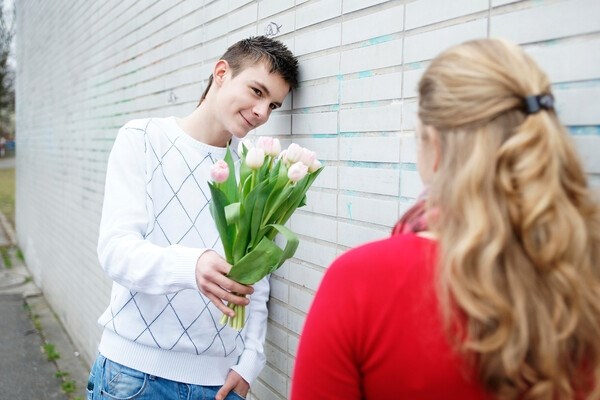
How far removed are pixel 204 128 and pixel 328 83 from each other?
1.67 ft

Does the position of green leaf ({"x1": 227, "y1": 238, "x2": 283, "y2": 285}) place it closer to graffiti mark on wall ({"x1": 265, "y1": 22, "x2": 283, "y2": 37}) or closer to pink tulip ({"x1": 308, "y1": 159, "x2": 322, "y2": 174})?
pink tulip ({"x1": 308, "y1": 159, "x2": 322, "y2": 174})

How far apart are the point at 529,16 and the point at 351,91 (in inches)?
31.4

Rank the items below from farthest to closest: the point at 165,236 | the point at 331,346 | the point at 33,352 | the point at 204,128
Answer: the point at 33,352, the point at 204,128, the point at 165,236, the point at 331,346

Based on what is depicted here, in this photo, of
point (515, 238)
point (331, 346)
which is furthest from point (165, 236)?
point (515, 238)

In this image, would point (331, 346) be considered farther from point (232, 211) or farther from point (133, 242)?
point (133, 242)

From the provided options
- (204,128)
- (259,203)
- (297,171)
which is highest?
(204,128)

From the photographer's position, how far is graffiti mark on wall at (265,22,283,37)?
2.78 meters

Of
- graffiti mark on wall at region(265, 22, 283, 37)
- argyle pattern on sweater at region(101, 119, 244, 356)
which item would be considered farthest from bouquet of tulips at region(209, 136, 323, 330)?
graffiti mark on wall at region(265, 22, 283, 37)

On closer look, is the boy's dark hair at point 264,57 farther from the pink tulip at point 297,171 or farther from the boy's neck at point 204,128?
the pink tulip at point 297,171

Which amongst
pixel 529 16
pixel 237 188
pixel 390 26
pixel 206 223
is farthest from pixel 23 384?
pixel 529 16

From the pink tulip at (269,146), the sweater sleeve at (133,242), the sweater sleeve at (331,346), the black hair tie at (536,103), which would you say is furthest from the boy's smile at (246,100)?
the black hair tie at (536,103)

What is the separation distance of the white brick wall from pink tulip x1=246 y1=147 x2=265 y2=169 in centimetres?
46

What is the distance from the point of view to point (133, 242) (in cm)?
209

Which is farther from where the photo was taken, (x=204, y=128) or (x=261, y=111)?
(x=204, y=128)
